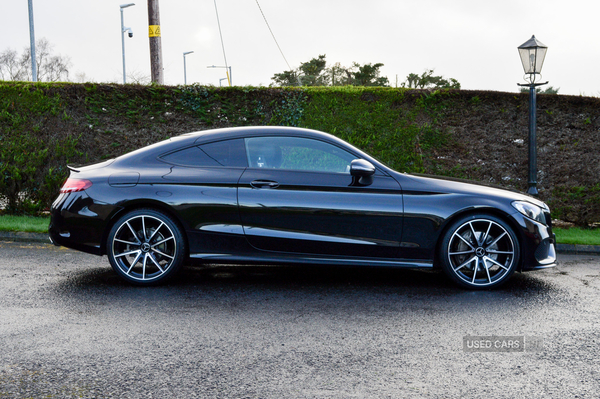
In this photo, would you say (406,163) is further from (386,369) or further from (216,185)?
(386,369)

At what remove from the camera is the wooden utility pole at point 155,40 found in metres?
12.5

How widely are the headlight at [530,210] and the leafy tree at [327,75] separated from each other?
136 feet

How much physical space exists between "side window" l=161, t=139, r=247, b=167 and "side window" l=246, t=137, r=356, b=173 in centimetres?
10

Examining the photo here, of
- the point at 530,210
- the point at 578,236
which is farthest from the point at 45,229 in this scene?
the point at 578,236

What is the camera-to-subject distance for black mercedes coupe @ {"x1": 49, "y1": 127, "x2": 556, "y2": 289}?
5105 millimetres

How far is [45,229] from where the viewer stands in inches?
322

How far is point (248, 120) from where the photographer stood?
997 cm

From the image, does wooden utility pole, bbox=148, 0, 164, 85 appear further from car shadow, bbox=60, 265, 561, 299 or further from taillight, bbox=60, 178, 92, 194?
taillight, bbox=60, 178, 92, 194

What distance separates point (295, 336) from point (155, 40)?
33.8ft

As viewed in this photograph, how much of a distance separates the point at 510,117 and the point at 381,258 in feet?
19.5

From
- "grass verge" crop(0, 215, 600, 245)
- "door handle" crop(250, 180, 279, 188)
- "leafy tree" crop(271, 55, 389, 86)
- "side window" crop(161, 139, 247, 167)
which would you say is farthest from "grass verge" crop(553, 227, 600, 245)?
"leafy tree" crop(271, 55, 389, 86)

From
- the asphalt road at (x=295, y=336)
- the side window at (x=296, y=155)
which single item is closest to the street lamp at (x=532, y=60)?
the asphalt road at (x=295, y=336)

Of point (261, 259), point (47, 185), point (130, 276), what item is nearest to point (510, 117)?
point (261, 259)

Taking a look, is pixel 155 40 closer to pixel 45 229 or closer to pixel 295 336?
pixel 45 229
